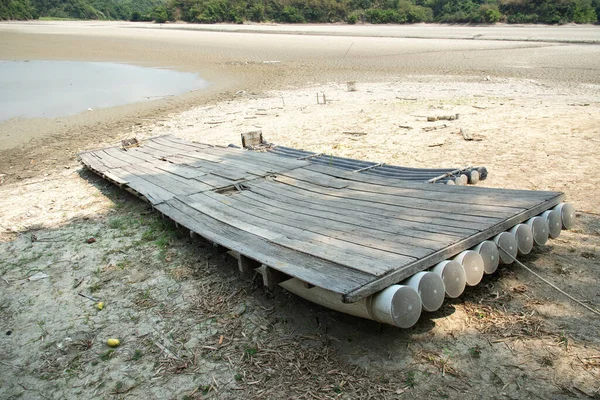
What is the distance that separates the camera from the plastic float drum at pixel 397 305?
9.51 feet

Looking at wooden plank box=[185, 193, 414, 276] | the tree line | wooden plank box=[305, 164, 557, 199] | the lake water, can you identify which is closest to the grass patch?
wooden plank box=[185, 193, 414, 276]

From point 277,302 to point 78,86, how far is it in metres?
18.3

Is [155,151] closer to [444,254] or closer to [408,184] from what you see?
[408,184]

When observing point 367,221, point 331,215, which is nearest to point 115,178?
point 331,215

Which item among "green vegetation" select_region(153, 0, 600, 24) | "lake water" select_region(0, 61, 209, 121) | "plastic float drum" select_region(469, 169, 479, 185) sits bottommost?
"plastic float drum" select_region(469, 169, 479, 185)

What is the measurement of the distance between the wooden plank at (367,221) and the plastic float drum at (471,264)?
132mm

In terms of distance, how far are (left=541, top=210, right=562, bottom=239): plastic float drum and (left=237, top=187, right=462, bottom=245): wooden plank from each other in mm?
910

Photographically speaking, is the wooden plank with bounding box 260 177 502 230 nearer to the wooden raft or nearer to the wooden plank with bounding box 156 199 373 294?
the wooden raft

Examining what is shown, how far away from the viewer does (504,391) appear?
8.87 feet

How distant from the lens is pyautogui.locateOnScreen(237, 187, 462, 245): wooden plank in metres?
3.52

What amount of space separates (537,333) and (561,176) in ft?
11.9

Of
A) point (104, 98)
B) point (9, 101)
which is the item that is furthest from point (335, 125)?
point (9, 101)

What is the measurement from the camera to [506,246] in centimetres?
364

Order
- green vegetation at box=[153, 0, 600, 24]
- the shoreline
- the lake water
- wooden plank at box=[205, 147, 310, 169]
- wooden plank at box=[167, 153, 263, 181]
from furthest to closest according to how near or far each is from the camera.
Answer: green vegetation at box=[153, 0, 600, 24] < the lake water < the shoreline < wooden plank at box=[205, 147, 310, 169] < wooden plank at box=[167, 153, 263, 181]
